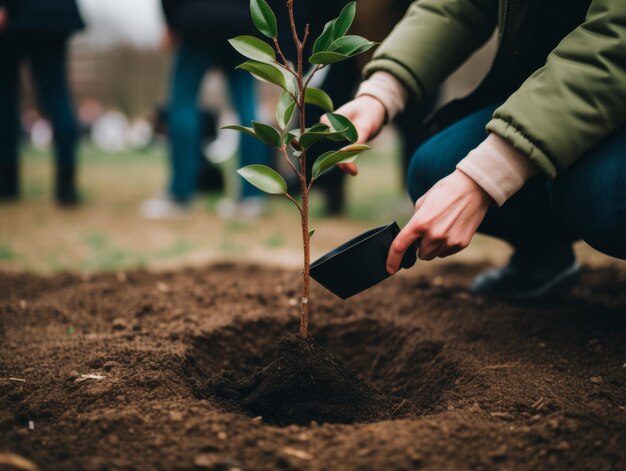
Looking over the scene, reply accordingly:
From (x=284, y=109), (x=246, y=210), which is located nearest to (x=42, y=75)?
(x=246, y=210)

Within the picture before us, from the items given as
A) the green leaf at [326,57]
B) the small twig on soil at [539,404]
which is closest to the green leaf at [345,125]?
the green leaf at [326,57]

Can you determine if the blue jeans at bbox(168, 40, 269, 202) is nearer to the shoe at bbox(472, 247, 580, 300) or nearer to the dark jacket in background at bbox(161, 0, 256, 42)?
the dark jacket in background at bbox(161, 0, 256, 42)

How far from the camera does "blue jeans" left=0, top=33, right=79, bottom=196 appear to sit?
Answer: 4.05 metres

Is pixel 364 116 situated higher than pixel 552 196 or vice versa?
pixel 364 116

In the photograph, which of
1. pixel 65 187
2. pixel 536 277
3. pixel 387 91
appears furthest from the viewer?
pixel 65 187

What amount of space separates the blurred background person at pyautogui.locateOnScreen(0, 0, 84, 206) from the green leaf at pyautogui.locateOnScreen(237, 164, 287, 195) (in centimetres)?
308

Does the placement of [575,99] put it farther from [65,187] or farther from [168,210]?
[65,187]

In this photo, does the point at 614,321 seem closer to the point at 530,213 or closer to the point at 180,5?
the point at 530,213

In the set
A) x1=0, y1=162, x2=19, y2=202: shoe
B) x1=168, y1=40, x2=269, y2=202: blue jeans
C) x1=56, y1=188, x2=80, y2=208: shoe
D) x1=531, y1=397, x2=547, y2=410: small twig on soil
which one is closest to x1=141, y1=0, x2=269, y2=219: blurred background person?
x1=168, y1=40, x2=269, y2=202: blue jeans

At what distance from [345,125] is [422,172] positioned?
1.95ft

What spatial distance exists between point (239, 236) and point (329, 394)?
2224 mm

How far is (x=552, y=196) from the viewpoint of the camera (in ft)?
5.37

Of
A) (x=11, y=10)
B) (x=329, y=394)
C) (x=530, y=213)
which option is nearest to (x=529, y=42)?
(x=530, y=213)

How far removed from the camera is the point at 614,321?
1867 mm
